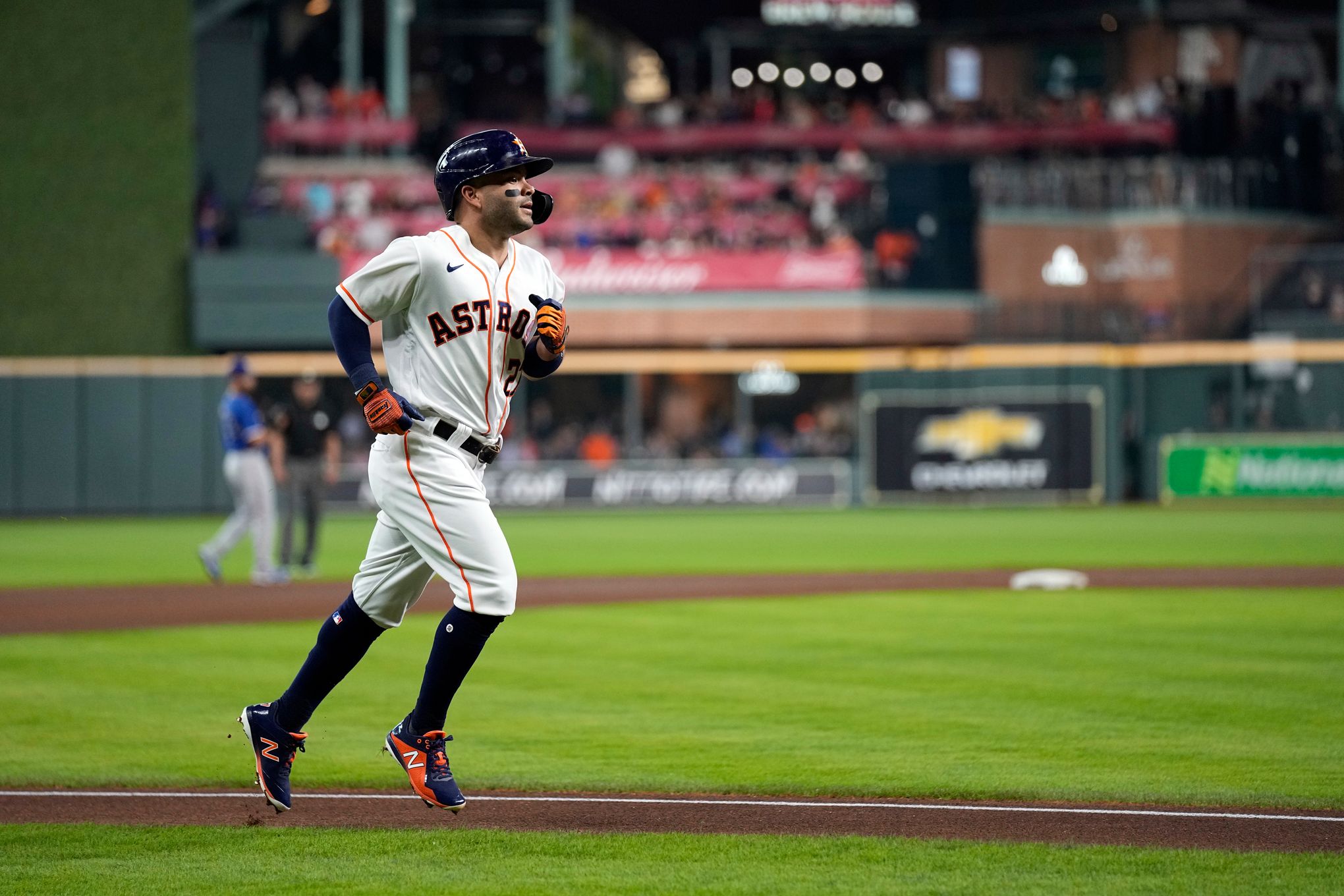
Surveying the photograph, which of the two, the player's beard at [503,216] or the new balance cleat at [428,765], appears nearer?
the new balance cleat at [428,765]

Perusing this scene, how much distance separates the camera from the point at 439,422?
5.91m

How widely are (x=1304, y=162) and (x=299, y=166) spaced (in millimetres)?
22306

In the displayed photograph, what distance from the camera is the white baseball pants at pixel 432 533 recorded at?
19.1 ft

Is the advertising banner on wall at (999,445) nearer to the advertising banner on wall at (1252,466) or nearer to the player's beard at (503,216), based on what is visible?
the advertising banner on wall at (1252,466)

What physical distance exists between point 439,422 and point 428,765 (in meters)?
1.19

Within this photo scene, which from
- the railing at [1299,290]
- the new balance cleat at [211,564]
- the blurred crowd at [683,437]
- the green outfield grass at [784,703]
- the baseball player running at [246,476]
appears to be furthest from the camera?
the blurred crowd at [683,437]

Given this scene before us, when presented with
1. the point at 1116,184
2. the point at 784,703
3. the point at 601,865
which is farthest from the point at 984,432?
the point at 601,865

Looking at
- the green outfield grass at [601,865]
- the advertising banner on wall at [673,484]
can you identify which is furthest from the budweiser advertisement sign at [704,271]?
the green outfield grass at [601,865]

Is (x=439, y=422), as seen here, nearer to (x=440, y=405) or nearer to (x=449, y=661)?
(x=440, y=405)

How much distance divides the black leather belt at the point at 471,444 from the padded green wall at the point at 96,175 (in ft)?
94.7

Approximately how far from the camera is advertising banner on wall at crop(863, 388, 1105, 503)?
104 feet

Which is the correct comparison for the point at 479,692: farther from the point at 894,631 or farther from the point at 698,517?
the point at 698,517

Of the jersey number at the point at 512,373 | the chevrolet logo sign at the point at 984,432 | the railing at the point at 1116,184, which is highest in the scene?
the railing at the point at 1116,184

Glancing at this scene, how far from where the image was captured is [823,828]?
19.3 ft
